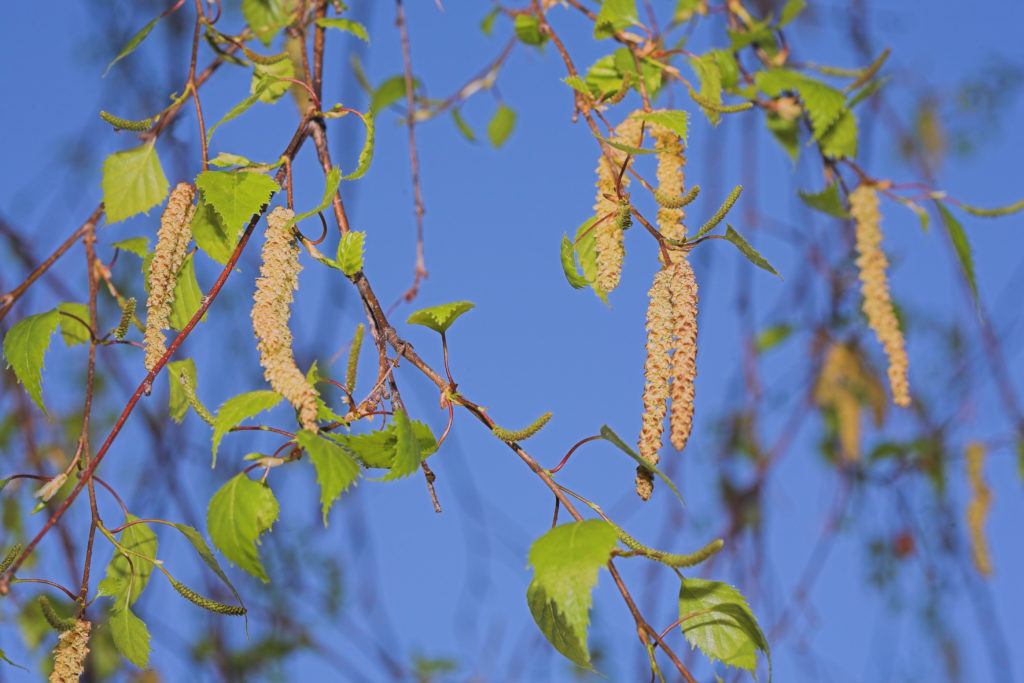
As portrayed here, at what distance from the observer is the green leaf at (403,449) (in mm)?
699

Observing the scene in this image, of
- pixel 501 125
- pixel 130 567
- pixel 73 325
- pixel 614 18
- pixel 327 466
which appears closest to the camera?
pixel 327 466

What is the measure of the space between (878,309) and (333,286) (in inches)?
34.6

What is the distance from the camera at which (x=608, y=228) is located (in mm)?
831

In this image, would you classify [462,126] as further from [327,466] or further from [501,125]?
[327,466]

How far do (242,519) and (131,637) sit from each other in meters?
0.26

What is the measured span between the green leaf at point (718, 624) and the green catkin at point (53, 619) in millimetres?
554

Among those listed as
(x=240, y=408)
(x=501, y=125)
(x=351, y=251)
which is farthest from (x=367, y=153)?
(x=501, y=125)

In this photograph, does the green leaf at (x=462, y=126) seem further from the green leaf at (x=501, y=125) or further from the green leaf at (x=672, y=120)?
the green leaf at (x=672, y=120)

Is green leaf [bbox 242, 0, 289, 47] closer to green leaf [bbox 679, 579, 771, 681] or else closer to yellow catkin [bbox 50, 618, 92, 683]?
yellow catkin [bbox 50, 618, 92, 683]

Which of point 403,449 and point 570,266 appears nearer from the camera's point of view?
point 403,449

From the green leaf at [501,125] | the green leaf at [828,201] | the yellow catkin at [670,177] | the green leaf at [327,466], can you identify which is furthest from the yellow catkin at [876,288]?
the green leaf at [501,125]

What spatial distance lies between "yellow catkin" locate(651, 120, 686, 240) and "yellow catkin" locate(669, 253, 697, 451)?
6cm

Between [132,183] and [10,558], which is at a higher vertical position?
[132,183]

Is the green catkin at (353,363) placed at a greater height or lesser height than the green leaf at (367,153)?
lesser
